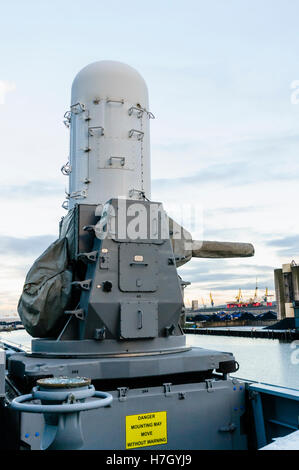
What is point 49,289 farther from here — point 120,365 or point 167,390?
point 167,390

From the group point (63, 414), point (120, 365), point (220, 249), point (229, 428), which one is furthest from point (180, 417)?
point (220, 249)

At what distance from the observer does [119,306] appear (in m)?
6.69

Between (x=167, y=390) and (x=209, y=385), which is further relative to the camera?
(x=209, y=385)

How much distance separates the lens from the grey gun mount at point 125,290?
6.66 metres

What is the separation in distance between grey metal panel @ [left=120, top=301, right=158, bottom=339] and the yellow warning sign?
1.22m

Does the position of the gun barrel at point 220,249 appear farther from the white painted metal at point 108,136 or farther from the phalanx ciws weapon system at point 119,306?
the white painted metal at point 108,136

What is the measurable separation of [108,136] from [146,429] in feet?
16.5

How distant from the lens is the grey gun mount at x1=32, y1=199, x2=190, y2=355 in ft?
21.9

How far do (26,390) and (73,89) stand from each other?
226 inches

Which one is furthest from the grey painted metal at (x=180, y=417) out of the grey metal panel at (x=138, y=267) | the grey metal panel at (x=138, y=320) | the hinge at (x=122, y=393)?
the grey metal panel at (x=138, y=267)

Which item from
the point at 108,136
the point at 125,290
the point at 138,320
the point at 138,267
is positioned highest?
the point at 108,136

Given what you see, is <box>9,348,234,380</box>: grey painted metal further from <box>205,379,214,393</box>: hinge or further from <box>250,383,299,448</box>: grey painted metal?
<box>250,383,299,448</box>: grey painted metal

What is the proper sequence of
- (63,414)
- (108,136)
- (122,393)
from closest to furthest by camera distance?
(63,414) < (122,393) < (108,136)

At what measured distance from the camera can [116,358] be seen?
6516mm
